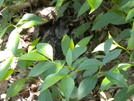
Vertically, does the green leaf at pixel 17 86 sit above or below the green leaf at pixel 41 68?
below

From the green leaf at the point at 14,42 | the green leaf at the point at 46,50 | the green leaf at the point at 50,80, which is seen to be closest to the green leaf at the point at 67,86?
the green leaf at the point at 50,80

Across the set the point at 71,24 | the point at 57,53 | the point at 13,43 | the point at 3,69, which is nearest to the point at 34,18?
the point at 13,43

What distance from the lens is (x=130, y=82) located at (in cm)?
180

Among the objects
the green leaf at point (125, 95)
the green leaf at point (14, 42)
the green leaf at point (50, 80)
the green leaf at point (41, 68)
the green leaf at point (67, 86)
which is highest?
the green leaf at point (14, 42)

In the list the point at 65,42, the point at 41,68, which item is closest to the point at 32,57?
the point at 41,68

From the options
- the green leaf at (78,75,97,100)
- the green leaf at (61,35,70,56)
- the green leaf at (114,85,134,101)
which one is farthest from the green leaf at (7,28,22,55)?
the green leaf at (114,85,134,101)

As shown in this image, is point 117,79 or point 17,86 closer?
point 117,79

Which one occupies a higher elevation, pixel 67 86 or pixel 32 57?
pixel 32 57

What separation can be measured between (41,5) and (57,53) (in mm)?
864

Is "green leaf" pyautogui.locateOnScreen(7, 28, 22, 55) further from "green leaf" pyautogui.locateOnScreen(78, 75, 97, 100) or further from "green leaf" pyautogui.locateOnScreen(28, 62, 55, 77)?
"green leaf" pyautogui.locateOnScreen(78, 75, 97, 100)

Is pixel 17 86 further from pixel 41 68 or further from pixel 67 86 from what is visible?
pixel 67 86

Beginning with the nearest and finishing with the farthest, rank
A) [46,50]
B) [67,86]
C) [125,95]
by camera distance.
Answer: [67,86]
[46,50]
[125,95]

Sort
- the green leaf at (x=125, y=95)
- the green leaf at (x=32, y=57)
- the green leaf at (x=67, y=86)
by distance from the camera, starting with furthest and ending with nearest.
A: 1. the green leaf at (x=125, y=95)
2. the green leaf at (x=32, y=57)
3. the green leaf at (x=67, y=86)

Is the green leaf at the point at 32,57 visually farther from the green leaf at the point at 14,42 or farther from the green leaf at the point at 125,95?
the green leaf at the point at 125,95
